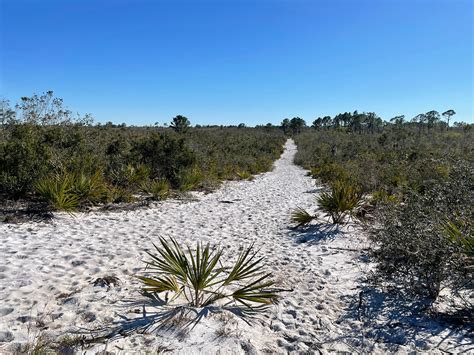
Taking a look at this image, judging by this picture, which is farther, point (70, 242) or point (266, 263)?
point (70, 242)

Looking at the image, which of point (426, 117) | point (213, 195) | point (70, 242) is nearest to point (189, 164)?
point (213, 195)

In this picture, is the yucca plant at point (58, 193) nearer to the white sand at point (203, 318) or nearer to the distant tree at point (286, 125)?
the white sand at point (203, 318)

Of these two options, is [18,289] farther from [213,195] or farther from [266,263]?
[213,195]

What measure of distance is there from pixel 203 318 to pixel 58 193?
19.7 feet

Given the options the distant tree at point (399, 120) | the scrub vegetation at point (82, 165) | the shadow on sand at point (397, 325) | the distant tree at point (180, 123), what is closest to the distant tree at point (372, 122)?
the distant tree at point (399, 120)

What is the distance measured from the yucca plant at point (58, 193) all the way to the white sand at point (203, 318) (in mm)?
342

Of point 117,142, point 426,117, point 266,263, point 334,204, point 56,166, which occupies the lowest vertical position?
point 266,263

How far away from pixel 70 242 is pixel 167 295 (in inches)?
117

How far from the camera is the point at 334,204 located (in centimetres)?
775

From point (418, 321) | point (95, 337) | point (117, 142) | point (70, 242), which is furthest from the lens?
point (117, 142)

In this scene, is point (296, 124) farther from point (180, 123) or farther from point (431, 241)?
point (431, 241)

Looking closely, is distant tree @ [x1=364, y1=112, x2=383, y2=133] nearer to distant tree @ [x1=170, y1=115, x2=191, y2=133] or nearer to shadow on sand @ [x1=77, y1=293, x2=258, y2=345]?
distant tree @ [x1=170, y1=115, x2=191, y2=133]

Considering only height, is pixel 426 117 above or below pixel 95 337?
above

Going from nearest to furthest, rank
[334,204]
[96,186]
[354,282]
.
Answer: [354,282], [334,204], [96,186]
